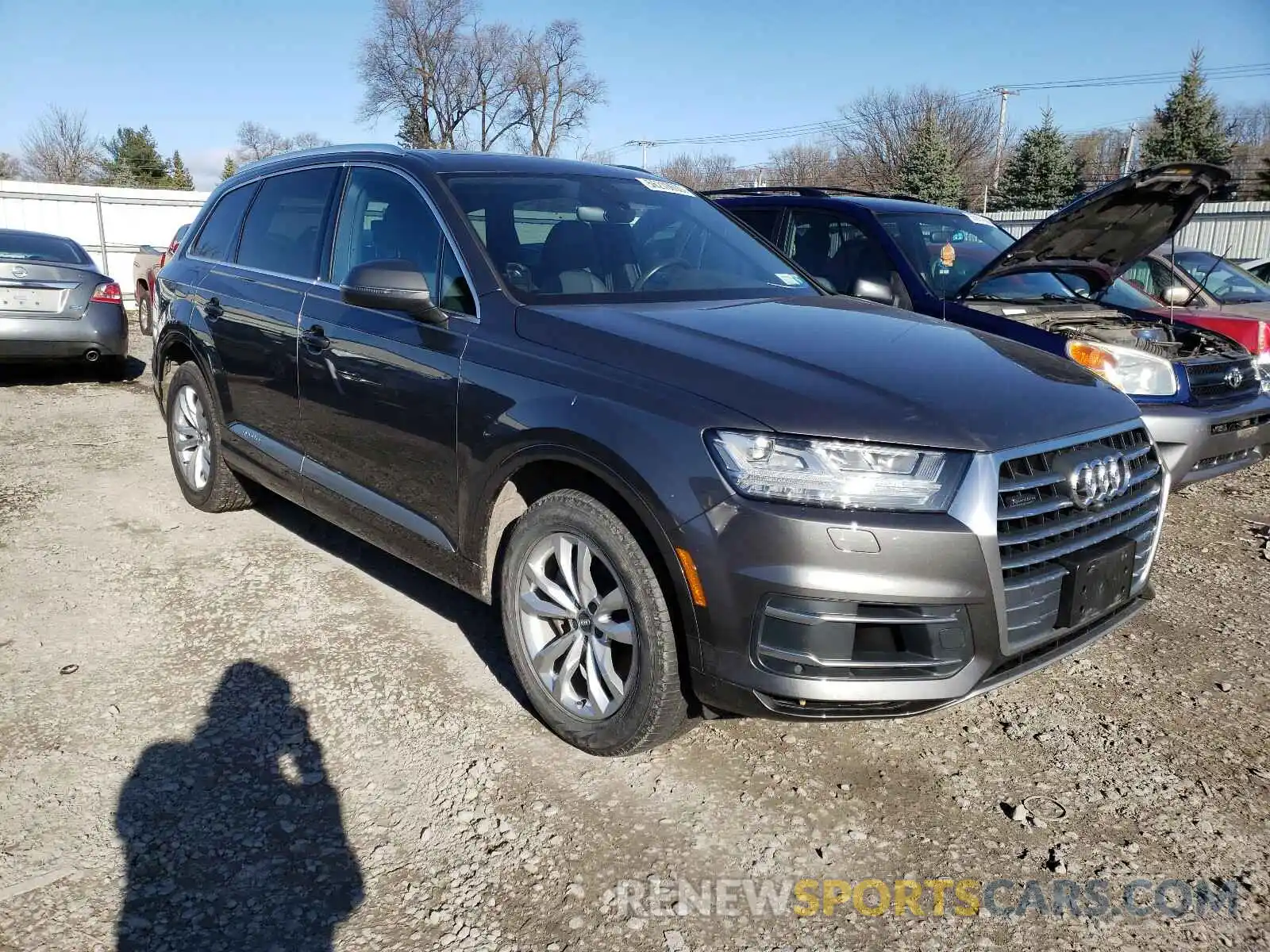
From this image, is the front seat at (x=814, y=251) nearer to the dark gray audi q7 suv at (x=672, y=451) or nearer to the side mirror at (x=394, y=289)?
the dark gray audi q7 suv at (x=672, y=451)

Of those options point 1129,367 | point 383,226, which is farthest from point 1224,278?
point 383,226

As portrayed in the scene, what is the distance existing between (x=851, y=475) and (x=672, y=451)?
465 millimetres

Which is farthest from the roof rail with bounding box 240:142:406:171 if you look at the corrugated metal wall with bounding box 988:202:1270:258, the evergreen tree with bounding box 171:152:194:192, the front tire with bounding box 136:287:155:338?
the evergreen tree with bounding box 171:152:194:192

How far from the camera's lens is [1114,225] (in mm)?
5727

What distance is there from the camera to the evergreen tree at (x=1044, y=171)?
43.0 meters

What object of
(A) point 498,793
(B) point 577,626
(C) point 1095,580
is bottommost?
(A) point 498,793

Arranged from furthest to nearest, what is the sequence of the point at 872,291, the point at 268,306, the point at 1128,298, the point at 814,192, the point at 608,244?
the point at 1128,298, the point at 814,192, the point at 872,291, the point at 268,306, the point at 608,244

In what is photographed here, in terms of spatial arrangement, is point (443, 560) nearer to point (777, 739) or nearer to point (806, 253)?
point (777, 739)

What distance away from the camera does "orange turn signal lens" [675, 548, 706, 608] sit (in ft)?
8.27

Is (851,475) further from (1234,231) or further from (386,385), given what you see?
(1234,231)

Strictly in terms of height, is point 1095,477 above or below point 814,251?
below

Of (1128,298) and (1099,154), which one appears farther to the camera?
(1099,154)

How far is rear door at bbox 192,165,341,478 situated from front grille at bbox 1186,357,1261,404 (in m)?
4.47

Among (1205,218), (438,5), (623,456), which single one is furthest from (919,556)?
(438,5)
